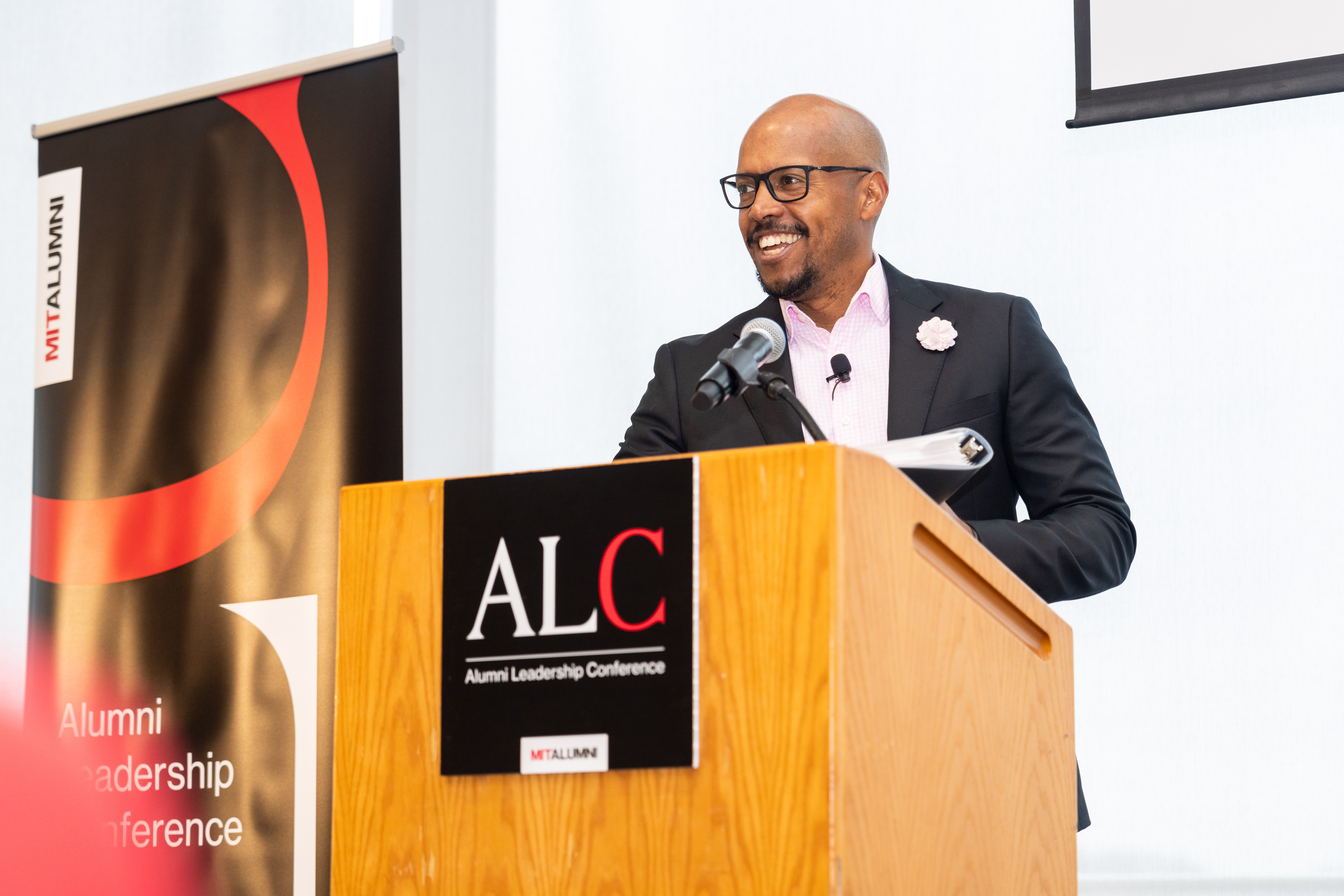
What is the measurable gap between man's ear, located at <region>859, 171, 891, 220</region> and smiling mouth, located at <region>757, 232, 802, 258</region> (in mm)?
161

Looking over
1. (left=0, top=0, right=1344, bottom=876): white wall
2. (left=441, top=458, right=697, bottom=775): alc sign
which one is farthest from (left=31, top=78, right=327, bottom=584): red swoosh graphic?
(left=441, top=458, right=697, bottom=775): alc sign

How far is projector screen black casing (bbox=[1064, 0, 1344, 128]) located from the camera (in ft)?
9.14

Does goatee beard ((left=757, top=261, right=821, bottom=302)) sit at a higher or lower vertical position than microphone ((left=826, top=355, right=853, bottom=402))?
higher

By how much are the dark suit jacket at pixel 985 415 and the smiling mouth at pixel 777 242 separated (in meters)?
0.13

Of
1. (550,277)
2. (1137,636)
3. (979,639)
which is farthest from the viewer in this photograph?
(550,277)

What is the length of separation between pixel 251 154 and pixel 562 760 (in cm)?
215

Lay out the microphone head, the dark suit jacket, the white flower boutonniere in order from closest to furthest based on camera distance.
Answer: the microphone head < the dark suit jacket < the white flower boutonniere

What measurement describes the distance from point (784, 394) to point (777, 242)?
36.0 inches

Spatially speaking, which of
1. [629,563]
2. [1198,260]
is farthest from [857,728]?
[1198,260]

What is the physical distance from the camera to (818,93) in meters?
3.04

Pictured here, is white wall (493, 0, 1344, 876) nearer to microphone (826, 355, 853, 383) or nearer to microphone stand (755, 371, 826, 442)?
microphone (826, 355, 853, 383)

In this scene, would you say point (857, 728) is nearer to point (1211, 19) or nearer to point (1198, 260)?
point (1198, 260)

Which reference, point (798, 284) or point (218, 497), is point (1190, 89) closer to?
point (798, 284)

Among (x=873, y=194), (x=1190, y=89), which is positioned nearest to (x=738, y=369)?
(x=873, y=194)
